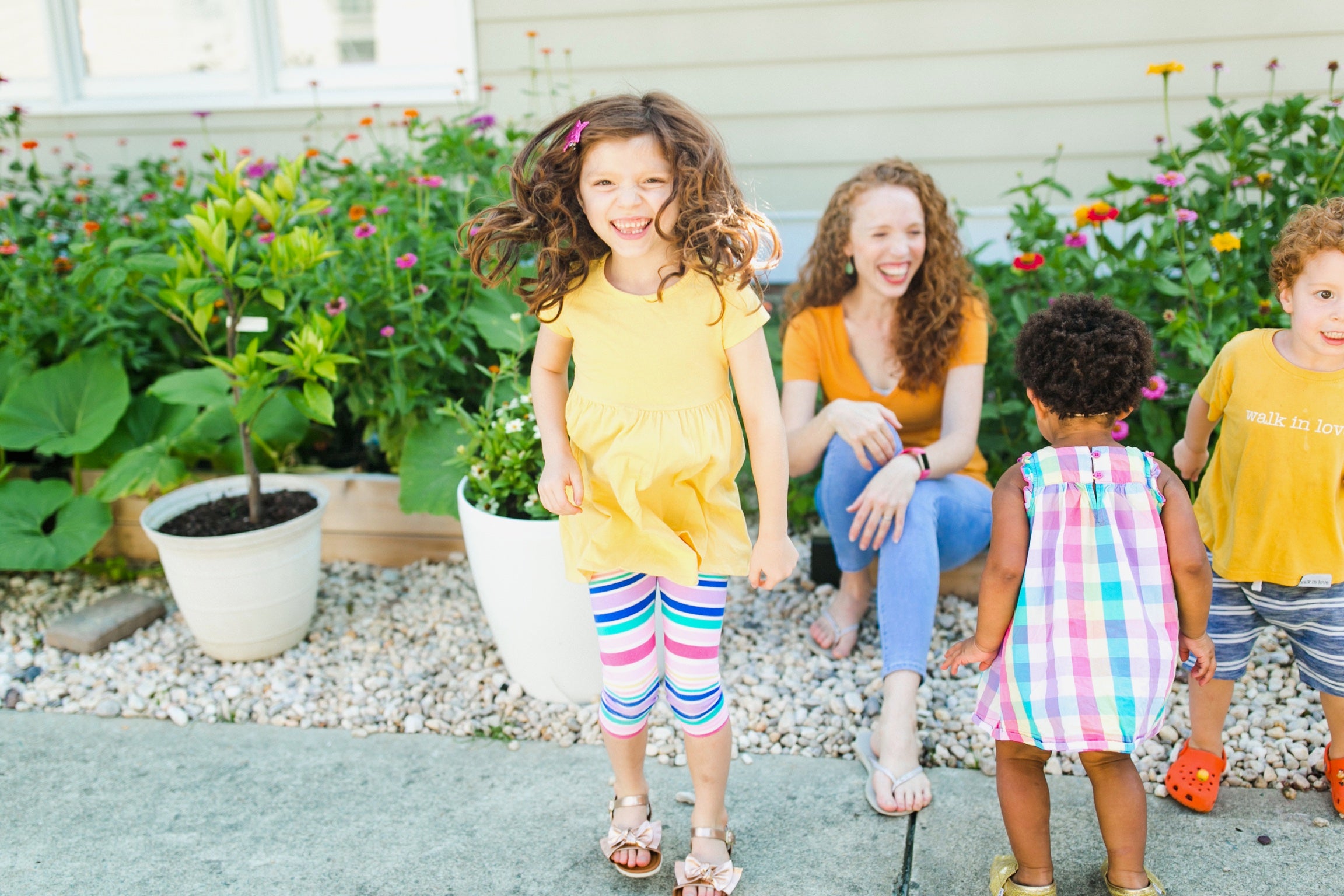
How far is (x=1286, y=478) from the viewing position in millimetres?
1510

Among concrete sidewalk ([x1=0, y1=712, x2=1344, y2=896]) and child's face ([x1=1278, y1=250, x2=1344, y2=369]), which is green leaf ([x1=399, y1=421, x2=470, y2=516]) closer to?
concrete sidewalk ([x1=0, y1=712, x2=1344, y2=896])

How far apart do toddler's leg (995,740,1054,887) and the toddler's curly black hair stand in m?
0.52

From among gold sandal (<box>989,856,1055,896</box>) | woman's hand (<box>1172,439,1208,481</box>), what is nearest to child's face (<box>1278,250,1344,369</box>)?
woman's hand (<box>1172,439,1208,481</box>)

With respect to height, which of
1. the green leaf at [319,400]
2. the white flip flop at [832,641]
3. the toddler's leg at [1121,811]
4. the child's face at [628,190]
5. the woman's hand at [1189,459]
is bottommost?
the white flip flop at [832,641]

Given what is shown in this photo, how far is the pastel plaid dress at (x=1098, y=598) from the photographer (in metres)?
1.33

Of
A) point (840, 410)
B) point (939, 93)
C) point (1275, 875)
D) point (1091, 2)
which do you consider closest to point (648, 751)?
point (840, 410)

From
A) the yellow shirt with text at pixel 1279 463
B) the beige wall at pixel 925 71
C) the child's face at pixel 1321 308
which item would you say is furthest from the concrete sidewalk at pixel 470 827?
the beige wall at pixel 925 71

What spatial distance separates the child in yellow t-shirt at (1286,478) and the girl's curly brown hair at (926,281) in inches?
22.3

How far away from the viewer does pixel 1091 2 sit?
3166mm

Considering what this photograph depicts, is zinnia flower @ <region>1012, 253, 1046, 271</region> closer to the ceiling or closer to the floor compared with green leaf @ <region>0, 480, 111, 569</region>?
closer to the ceiling

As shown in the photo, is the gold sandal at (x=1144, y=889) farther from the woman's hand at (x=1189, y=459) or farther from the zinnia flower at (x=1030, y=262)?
the zinnia flower at (x=1030, y=262)

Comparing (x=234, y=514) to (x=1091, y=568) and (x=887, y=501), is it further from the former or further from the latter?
(x=1091, y=568)

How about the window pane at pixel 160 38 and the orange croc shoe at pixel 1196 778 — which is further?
the window pane at pixel 160 38

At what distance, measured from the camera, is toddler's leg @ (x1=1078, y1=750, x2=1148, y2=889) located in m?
1.40
